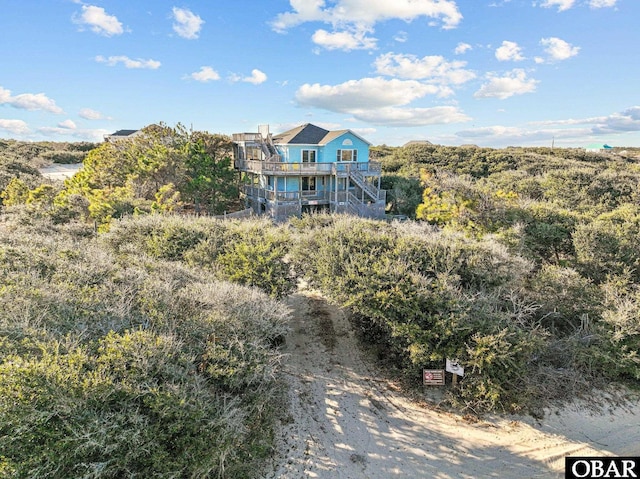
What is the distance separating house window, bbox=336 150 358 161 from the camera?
27.0 metres

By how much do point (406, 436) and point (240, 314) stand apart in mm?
5254

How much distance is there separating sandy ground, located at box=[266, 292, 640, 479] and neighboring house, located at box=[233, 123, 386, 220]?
15.8m

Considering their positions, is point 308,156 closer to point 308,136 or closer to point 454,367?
point 308,136

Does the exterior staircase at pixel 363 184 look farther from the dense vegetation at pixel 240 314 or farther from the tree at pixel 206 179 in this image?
the tree at pixel 206 179

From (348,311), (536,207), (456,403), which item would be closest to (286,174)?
(348,311)

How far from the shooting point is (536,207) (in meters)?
16.6

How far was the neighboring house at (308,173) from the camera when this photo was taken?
25.0 meters

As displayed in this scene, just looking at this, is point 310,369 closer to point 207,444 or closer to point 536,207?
point 207,444

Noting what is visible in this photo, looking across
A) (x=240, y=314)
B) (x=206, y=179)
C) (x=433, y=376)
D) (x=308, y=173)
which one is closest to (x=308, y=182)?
(x=308, y=173)

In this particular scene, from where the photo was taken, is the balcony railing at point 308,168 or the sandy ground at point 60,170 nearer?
the balcony railing at point 308,168

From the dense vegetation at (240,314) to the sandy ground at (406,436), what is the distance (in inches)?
24.5

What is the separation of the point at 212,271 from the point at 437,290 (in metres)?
7.39

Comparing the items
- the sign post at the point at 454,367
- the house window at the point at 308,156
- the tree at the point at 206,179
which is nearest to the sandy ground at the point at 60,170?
the tree at the point at 206,179

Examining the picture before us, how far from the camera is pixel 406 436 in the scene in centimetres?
877
